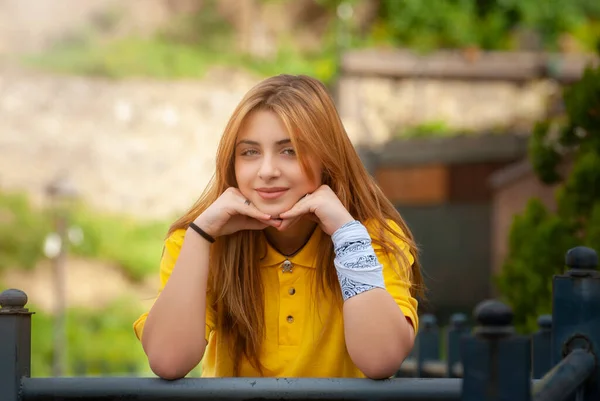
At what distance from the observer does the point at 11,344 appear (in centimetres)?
198

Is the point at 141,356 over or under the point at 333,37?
under

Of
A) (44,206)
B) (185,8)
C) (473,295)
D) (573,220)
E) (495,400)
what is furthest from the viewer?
(185,8)

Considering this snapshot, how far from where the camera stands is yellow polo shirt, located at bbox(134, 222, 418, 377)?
Answer: 240 centimetres

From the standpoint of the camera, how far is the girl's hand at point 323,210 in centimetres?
235

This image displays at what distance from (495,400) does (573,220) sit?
4081mm

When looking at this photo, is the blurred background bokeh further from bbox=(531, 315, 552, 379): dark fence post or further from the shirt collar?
the shirt collar

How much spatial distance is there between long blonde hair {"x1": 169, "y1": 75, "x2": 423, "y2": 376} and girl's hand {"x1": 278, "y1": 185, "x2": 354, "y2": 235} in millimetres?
84

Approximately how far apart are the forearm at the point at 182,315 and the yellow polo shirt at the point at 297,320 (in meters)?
0.13

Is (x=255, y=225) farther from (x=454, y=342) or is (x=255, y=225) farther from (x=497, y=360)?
(x=454, y=342)

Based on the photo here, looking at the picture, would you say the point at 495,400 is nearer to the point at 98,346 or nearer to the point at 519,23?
the point at 98,346

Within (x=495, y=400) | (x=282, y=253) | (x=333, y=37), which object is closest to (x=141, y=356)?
(x=333, y=37)

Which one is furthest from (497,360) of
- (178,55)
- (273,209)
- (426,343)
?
(178,55)

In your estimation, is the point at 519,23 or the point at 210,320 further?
the point at 519,23

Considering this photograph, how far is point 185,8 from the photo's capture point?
74.5 feet
